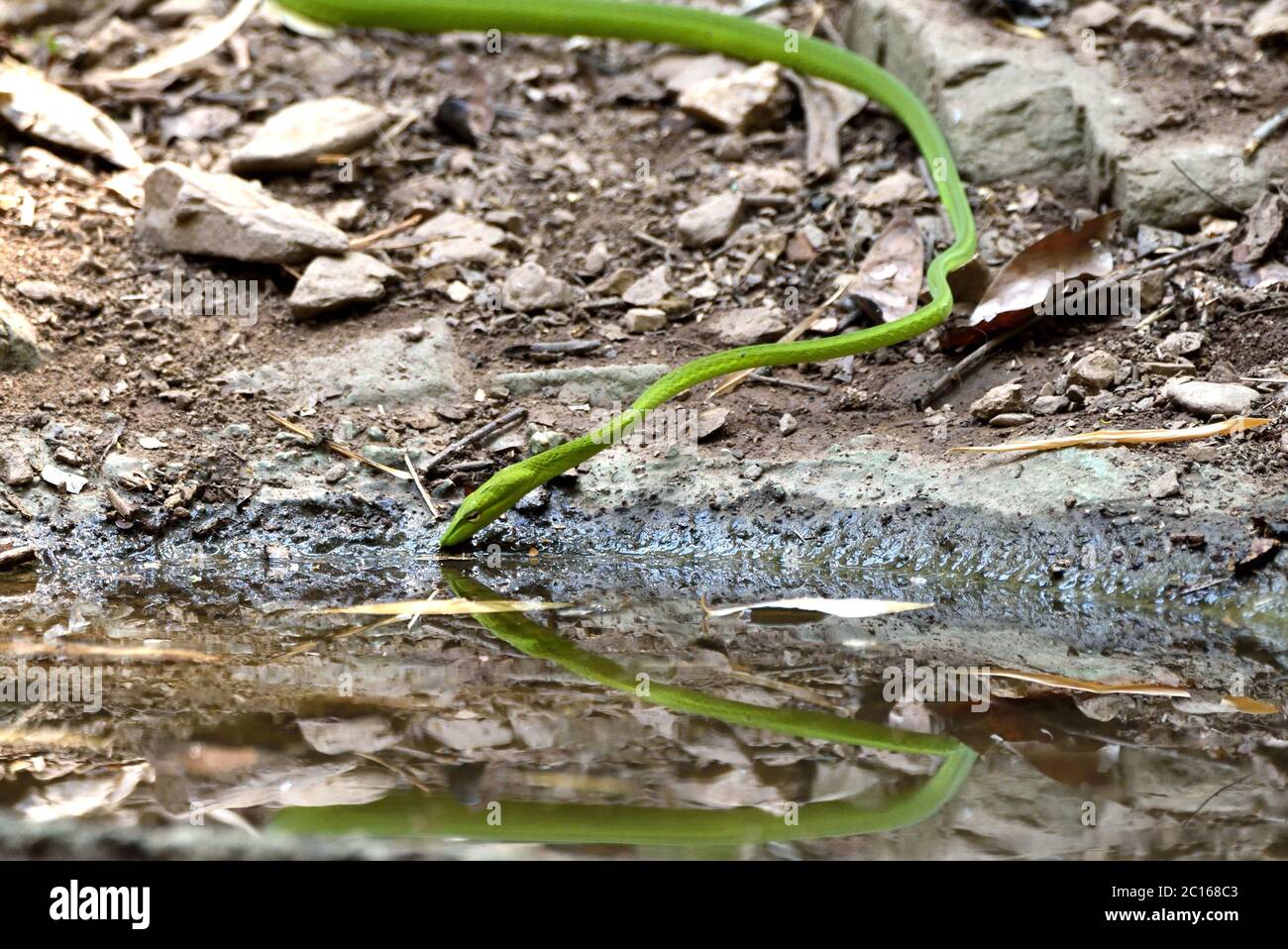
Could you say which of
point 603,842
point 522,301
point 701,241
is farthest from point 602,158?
point 603,842

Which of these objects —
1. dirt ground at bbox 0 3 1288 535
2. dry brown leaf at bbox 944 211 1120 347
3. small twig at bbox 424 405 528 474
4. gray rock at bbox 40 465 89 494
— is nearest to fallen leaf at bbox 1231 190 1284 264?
dirt ground at bbox 0 3 1288 535

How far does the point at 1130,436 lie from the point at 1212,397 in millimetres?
289

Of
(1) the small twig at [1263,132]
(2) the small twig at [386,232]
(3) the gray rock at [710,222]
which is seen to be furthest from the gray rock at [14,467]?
(1) the small twig at [1263,132]

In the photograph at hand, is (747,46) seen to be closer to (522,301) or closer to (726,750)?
(522,301)

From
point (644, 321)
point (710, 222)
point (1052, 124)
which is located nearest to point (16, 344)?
point (644, 321)

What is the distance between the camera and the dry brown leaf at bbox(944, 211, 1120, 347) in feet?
13.2

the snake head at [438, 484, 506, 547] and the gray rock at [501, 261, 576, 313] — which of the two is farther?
the gray rock at [501, 261, 576, 313]

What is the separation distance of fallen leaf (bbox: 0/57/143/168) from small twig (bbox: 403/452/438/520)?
209 centimetres

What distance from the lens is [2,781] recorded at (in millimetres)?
2207

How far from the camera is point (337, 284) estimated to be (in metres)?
4.32

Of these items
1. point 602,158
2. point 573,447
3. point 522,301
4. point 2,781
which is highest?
point 602,158

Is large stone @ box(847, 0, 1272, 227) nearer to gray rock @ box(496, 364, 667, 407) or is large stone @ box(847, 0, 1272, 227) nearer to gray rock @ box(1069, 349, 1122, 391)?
gray rock @ box(1069, 349, 1122, 391)

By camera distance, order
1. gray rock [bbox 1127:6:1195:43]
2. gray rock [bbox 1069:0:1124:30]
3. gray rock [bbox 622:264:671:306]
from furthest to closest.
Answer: gray rock [bbox 1069:0:1124:30] < gray rock [bbox 1127:6:1195:43] < gray rock [bbox 622:264:671:306]

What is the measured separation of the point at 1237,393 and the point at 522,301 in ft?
7.62
